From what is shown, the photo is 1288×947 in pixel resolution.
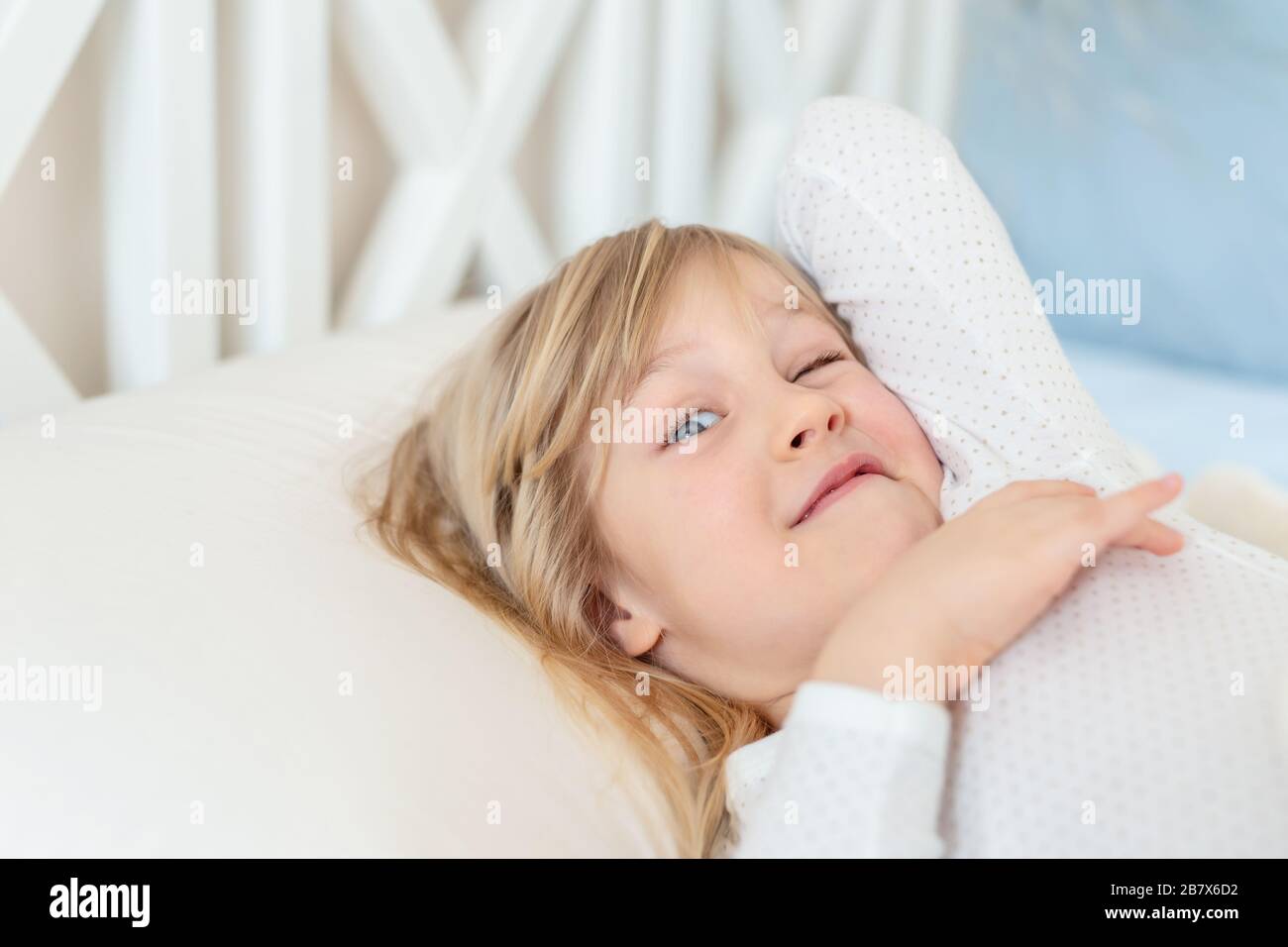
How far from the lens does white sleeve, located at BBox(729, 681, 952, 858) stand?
1.81 ft

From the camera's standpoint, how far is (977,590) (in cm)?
60

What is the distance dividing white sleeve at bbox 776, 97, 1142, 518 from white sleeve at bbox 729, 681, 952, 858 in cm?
23

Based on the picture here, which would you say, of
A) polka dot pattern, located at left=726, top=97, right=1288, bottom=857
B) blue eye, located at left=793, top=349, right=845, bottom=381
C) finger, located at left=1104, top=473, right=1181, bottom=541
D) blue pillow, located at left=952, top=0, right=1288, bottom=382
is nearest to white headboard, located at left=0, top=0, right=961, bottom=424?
blue pillow, located at left=952, top=0, right=1288, bottom=382

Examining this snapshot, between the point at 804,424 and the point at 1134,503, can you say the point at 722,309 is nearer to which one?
the point at 804,424

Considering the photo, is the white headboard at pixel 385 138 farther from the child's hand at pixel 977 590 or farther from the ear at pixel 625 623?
the child's hand at pixel 977 590

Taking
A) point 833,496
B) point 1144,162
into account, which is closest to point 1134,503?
Result: point 833,496

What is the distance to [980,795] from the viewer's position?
0.59m

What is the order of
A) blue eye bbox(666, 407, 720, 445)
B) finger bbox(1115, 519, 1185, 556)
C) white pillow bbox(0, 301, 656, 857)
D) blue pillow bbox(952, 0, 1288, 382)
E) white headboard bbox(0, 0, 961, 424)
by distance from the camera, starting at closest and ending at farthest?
white pillow bbox(0, 301, 656, 857), finger bbox(1115, 519, 1185, 556), blue eye bbox(666, 407, 720, 445), white headboard bbox(0, 0, 961, 424), blue pillow bbox(952, 0, 1288, 382)

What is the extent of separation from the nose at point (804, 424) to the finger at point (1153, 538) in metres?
0.18

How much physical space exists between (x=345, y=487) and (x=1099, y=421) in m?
0.50

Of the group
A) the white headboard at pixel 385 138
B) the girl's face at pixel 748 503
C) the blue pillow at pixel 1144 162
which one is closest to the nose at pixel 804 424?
the girl's face at pixel 748 503

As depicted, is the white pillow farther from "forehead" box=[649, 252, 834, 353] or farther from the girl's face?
"forehead" box=[649, 252, 834, 353]
